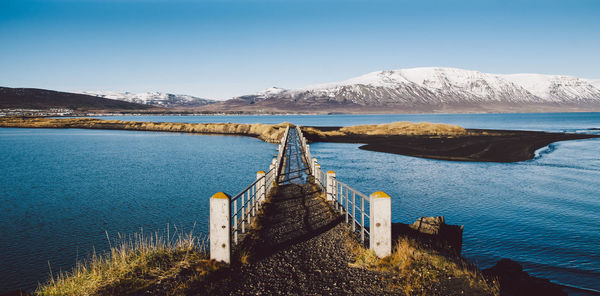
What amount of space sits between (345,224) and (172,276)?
203 inches

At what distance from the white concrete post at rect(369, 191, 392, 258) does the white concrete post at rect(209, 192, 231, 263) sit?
2818 millimetres

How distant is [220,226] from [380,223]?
3.16m

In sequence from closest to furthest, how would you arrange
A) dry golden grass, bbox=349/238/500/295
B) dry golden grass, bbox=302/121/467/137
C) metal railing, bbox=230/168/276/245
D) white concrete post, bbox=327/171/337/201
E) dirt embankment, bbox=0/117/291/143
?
dry golden grass, bbox=349/238/500/295 < metal railing, bbox=230/168/276/245 < white concrete post, bbox=327/171/337/201 < dirt embankment, bbox=0/117/291/143 < dry golden grass, bbox=302/121/467/137

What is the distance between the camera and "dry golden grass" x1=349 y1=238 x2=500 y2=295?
6301 mm

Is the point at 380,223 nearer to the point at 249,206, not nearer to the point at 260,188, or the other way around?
the point at 249,206

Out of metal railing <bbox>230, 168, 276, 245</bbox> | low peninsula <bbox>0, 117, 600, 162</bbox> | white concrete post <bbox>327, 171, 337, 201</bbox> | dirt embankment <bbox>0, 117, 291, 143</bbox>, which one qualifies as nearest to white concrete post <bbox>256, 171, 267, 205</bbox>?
metal railing <bbox>230, 168, 276, 245</bbox>

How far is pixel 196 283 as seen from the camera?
6.40 meters

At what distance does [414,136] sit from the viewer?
6369 centimetres

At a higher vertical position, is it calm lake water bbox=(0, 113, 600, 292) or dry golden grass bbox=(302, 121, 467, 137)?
dry golden grass bbox=(302, 121, 467, 137)

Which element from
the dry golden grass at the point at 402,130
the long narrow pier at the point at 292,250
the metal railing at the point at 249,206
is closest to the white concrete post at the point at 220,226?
the long narrow pier at the point at 292,250

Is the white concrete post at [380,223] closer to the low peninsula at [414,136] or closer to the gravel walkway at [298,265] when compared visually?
the gravel walkway at [298,265]

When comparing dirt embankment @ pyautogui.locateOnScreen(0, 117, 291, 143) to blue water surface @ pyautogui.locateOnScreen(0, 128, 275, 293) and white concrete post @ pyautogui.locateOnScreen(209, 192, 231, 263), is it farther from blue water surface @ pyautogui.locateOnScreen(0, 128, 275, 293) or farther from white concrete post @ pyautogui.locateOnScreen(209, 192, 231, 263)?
white concrete post @ pyautogui.locateOnScreen(209, 192, 231, 263)

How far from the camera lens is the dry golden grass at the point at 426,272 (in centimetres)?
630

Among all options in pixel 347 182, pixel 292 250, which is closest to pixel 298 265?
pixel 292 250
